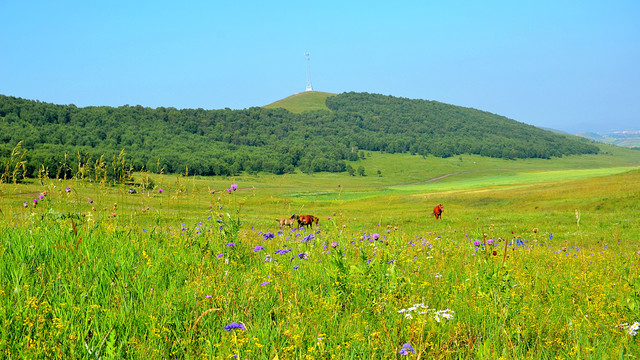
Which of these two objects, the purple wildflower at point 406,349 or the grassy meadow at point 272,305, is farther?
the grassy meadow at point 272,305

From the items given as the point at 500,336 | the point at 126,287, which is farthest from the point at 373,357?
the point at 126,287

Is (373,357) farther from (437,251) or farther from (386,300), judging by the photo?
Result: (437,251)

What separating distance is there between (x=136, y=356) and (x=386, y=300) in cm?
209

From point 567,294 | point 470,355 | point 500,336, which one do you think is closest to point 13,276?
point 470,355

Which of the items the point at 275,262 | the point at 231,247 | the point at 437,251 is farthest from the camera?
the point at 437,251

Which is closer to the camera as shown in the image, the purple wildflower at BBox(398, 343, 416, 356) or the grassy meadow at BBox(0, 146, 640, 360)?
the purple wildflower at BBox(398, 343, 416, 356)

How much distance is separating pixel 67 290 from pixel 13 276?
738 millimetres

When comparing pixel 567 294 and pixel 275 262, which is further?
pixel 275 262

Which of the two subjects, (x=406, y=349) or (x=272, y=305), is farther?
(x=272, y=305)

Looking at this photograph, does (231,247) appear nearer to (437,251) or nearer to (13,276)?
(13,276)

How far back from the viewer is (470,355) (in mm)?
3064

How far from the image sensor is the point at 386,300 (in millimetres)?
3727

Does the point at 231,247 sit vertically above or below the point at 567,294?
above

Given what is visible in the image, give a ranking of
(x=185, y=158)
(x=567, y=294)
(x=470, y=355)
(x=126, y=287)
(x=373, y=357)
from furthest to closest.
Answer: (x=185, y=158), (x=567, y=294), (x=126, y=287), (x=470, y=355), (x=373, y=357)
